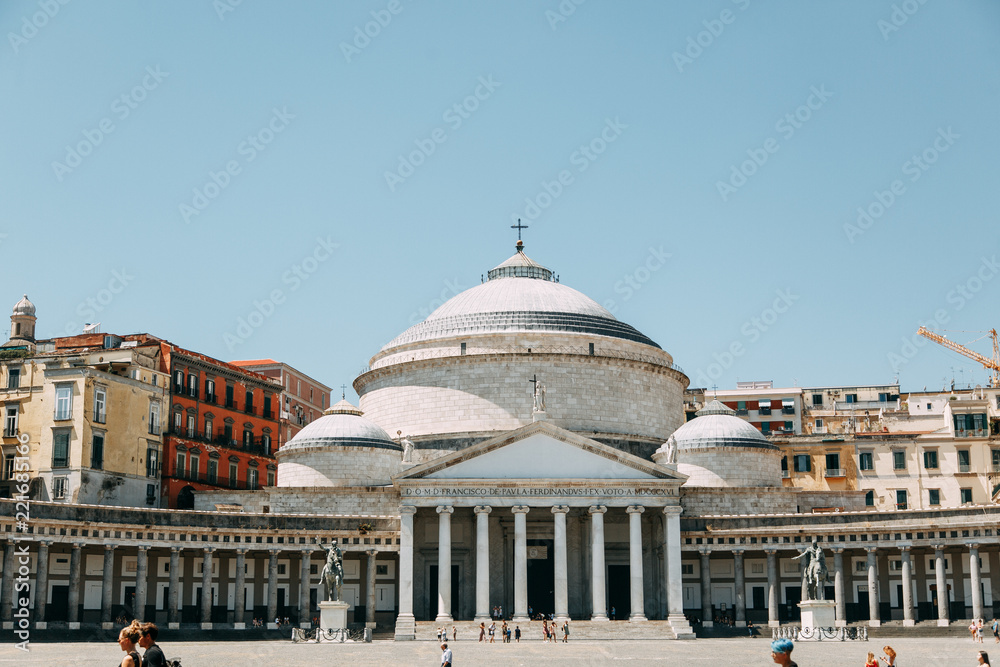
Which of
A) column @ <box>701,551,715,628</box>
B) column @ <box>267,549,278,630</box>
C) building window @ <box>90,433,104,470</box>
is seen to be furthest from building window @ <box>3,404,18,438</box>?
column @ <box>701,551,715,628</box>

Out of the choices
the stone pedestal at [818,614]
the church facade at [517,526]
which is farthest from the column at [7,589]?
the stone pedestal at [818,614]

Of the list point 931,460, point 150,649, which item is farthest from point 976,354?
point 150,649

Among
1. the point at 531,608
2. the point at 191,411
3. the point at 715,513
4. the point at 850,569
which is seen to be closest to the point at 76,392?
the point at 191,411

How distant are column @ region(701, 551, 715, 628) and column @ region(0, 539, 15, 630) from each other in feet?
116

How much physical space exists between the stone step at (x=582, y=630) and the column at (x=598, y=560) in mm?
1459

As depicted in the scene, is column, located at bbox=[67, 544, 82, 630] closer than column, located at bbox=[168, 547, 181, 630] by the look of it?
Yes

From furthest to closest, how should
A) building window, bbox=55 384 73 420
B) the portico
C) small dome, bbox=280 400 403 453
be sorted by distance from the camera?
small dome, bbox=280 400 403 453 → building window, bbox=55 384 73 420 → the portico

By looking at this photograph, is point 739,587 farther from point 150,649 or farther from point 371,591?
point 150,649

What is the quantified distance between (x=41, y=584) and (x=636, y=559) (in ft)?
97.2

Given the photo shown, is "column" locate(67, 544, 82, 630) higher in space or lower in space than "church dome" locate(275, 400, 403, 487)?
lower

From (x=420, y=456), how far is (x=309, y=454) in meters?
6.71

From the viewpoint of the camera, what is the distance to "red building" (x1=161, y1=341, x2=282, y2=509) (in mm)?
76688

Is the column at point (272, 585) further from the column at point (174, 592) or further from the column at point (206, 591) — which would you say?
the column at point (174, 592)

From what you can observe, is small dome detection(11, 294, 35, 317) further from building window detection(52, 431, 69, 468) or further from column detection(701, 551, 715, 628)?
column detection(701, 551, 715, 628)
